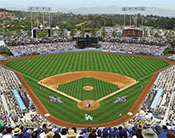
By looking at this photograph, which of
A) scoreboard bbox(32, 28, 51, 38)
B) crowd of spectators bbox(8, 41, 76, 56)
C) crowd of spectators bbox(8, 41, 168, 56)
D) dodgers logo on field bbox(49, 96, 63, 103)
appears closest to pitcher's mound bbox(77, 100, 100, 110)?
dodgers logo on field bbox(49, 96, 63, 103)

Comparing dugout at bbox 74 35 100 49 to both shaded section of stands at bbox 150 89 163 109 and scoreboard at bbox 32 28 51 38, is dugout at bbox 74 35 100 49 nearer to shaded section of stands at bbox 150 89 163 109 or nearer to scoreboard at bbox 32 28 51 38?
scoreboard at bbox 32 28 51 38

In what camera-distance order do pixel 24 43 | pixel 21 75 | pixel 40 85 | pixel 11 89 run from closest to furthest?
pixel 11 89
pixel 40 85
pixel 21 75
pixel 24 43

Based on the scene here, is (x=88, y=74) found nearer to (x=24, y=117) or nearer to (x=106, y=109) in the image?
(x=106, y=109)

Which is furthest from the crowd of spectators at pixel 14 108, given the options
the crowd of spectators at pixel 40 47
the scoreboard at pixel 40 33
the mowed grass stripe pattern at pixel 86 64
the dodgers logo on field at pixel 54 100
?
the scoreboard at pixel 40 33

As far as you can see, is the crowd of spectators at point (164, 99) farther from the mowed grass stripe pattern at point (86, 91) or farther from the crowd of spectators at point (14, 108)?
the crowd of spectators at point (14, 108)

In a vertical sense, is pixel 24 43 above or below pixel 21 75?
above

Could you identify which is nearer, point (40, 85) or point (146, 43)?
point (40, 85)

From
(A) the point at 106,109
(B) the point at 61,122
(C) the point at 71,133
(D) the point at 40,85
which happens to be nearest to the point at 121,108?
(A) the point at 106,109
